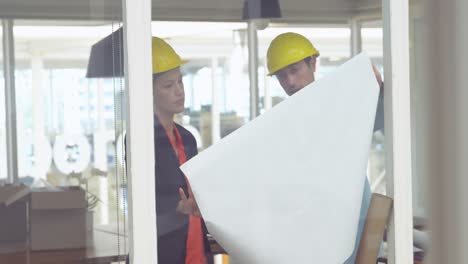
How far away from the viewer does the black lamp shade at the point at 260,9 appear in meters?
1.86

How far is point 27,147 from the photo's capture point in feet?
6.93

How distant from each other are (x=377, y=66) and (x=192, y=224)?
710mm

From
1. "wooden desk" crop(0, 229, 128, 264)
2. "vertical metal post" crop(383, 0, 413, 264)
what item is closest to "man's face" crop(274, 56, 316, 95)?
"vertical metal post" crop(383, 0, 413, 264)

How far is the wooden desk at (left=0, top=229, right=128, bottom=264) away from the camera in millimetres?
2002

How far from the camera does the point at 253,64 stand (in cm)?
185

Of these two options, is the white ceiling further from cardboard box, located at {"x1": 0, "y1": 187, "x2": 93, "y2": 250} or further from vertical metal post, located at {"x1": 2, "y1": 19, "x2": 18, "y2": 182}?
cardboard box, located at {"x1": 0, "y1": 187, "x2": 93, "y2": 250}

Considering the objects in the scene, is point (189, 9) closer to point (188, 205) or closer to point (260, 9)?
point (260, 9)

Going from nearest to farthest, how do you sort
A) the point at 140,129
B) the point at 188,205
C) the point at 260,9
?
1. the point at 140,129
2. the point at 188,205
3. the point at 260,9

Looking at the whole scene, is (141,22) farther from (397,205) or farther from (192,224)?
(397,205)

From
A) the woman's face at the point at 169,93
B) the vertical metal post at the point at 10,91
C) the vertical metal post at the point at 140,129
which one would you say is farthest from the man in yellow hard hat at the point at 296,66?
the vertical metal post at the point at 10,91

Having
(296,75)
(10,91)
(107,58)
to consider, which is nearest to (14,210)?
(10,91)

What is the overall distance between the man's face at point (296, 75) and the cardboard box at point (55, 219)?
0.75 m

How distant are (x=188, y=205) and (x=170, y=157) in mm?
139

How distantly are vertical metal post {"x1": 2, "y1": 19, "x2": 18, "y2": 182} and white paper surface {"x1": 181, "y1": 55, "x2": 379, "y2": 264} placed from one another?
2.18 feet
